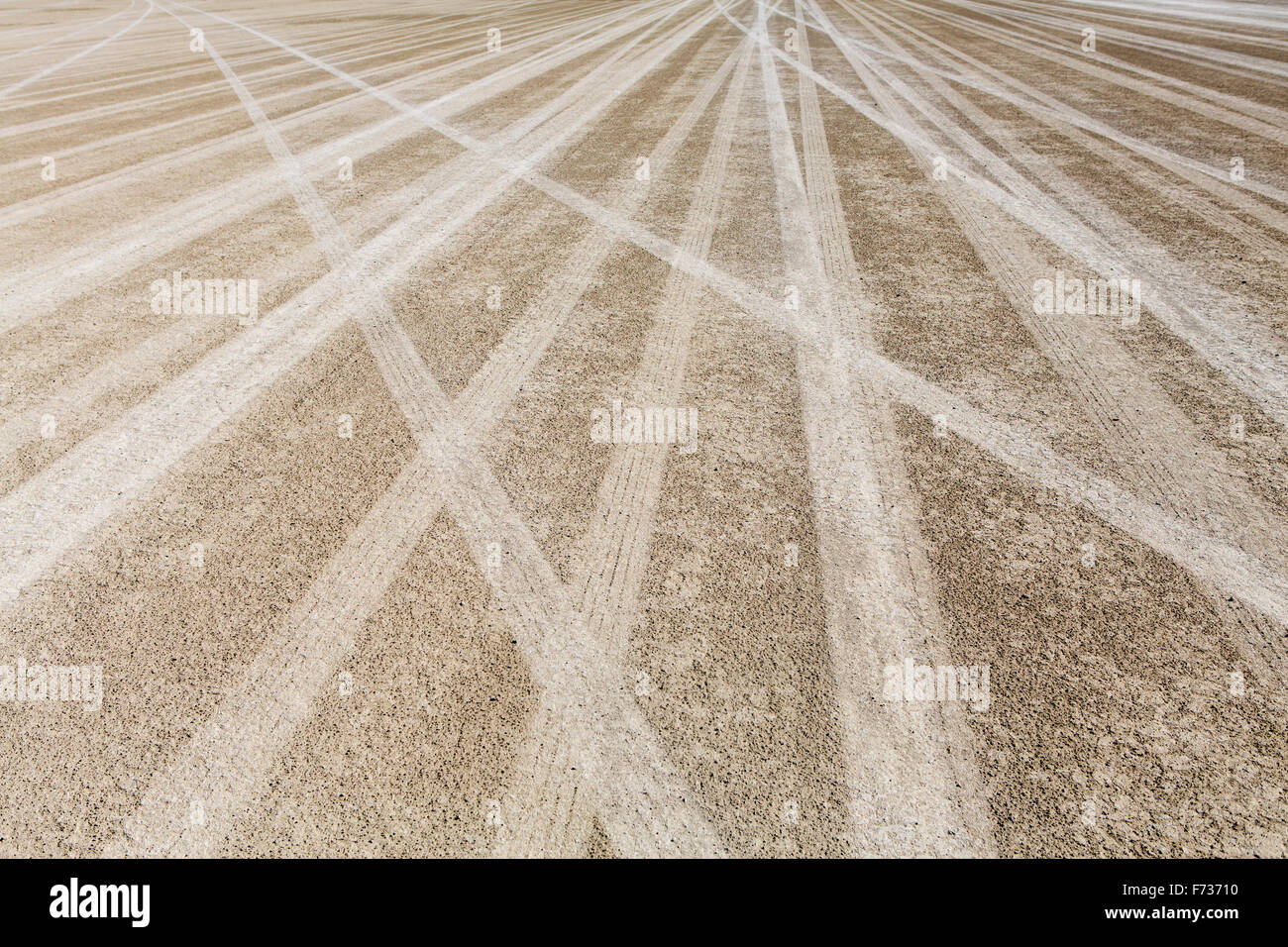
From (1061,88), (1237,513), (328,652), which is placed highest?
(1061,88)

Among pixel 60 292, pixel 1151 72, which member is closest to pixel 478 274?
pixel 60 292

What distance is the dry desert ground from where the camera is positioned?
280 cm

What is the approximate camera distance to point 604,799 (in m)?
2.76

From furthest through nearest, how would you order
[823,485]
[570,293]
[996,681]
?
[570,293] → [823,485] → [996,681]

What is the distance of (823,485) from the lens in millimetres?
4172

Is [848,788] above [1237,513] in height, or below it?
below

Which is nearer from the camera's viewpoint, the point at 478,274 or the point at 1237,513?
the point at 1237,513

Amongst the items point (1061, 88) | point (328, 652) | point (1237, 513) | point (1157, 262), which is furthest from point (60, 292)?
point (1061, 88)

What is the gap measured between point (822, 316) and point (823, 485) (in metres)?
2.00

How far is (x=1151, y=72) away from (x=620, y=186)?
9.70 m

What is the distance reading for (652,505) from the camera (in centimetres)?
407

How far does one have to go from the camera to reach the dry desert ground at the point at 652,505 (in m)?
2.80
